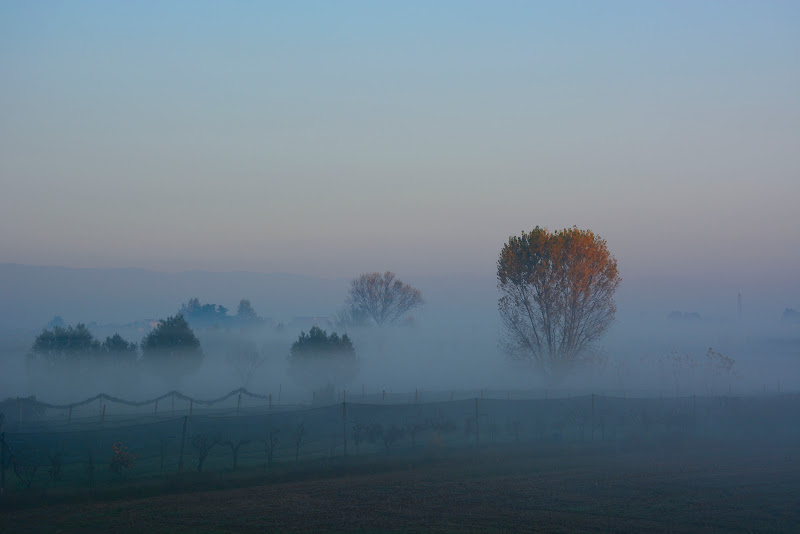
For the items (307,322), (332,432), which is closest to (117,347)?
A: (332,432)

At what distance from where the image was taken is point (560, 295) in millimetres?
40688

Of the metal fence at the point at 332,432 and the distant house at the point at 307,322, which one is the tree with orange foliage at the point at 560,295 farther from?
the distant house at the point at 307,322

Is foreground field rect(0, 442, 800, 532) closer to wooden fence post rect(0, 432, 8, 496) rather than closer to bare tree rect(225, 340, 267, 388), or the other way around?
wooden fence post rect(0, 432, 8, 496)

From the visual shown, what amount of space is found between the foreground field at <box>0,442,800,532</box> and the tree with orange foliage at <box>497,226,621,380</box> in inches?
694

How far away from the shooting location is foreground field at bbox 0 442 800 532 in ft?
45.8

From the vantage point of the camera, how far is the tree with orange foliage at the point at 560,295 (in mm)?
40500

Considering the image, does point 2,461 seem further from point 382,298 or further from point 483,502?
point 382,298

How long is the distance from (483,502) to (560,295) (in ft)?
85.1

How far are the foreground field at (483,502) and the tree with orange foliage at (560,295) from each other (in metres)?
17.6

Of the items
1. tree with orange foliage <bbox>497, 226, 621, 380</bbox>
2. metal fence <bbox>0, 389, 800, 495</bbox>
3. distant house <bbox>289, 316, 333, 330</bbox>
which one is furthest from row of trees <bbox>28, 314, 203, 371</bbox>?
distant house <bbox>289, 316, 333, 330</bbox>

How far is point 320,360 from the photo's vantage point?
152 feet

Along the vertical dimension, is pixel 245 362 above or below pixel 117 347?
below

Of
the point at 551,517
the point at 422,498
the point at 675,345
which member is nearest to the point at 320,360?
the point at 422,498

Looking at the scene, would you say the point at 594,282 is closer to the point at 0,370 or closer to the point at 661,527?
the point at 661,527
